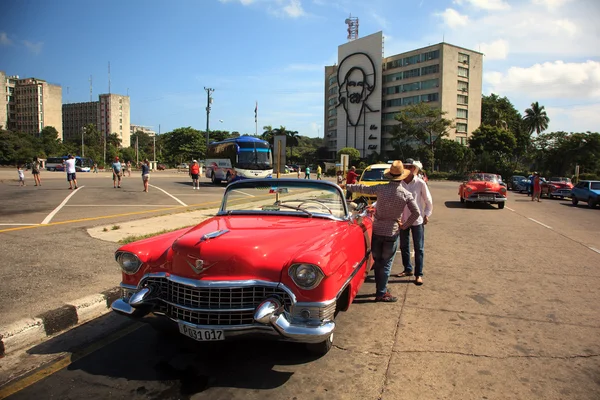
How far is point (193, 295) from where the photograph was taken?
3113 millimetres

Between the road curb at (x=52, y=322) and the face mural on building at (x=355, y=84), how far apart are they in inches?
3350

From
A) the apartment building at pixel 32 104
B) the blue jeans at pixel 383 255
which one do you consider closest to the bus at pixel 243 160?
the blue jeans at pixel 383 255

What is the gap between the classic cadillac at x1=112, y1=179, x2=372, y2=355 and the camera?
2.98m

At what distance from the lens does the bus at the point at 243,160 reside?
95.6ft

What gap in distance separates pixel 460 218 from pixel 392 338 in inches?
422

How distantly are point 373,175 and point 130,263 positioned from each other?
1143 centimetres

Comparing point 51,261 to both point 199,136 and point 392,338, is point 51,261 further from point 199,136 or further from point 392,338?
point 199,136

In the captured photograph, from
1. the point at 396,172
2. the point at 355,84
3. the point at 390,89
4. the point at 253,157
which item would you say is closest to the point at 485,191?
the point at 396,172

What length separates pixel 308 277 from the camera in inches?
119

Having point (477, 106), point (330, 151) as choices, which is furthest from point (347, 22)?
point (477, 106)

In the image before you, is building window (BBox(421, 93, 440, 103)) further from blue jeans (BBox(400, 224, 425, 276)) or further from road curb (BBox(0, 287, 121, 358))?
road curb (BBox(0, 287, 121, 358))

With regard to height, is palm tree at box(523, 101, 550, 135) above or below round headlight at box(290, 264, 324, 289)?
above

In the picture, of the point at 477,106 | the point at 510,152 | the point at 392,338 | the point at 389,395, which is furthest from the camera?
the point at 477,106

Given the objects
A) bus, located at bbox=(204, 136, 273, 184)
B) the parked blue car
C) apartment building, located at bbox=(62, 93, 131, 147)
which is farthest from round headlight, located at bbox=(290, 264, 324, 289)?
apartment building, located at bbox=(62, 93, 131, 147)
